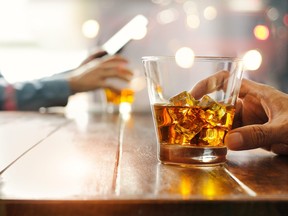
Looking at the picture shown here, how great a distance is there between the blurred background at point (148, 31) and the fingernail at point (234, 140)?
300 centimetres

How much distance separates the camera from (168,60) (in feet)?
2.36

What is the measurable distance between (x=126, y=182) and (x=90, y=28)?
335 centimetres

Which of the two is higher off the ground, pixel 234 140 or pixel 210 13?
pixel 210 13

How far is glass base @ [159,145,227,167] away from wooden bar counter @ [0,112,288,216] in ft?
0.05

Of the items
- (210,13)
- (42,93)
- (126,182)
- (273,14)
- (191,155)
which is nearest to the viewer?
(126,182)

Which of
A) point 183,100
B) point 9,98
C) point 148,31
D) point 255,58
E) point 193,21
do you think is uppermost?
point 193,21

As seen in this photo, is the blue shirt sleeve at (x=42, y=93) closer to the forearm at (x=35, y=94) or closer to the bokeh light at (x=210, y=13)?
the forearm at (x=35, y=94)

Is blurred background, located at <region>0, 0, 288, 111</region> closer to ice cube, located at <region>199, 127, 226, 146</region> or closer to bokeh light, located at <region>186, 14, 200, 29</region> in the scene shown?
bokeh light, located at <region>186, 14, 200, 29</region>

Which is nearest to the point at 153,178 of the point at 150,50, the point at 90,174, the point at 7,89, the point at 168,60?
the point at 90,174

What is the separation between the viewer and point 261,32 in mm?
4062

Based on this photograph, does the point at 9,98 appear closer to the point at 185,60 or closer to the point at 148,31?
the point at 185,60

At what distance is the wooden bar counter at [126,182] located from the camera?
0.49 meters

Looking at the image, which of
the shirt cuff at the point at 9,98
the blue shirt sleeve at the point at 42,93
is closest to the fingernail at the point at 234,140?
the blue shirt sleeve at the point at 42,93

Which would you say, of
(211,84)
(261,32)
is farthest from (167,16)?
(211,84)
